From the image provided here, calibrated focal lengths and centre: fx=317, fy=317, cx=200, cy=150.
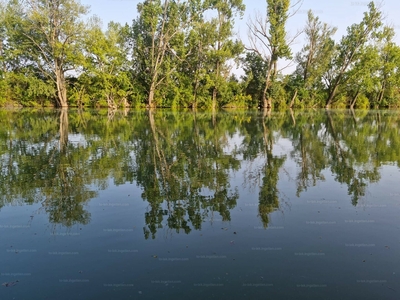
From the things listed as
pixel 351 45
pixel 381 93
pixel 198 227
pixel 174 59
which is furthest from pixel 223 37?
pixel 198 227

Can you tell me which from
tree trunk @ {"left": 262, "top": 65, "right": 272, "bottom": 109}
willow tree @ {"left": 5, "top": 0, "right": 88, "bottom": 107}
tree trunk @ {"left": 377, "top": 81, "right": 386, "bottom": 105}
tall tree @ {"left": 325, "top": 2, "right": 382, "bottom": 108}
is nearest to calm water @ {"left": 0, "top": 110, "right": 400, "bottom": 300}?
willow tree @ {"left": 5, "top": 0, "right": 88, "bottom": 107}

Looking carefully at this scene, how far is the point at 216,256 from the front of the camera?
482 centimetres

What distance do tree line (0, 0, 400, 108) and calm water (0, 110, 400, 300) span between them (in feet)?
A: 122

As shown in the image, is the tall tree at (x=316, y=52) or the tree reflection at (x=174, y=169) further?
the tall tree at (x=316, y=52)

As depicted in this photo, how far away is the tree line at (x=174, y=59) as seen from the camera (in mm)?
44469

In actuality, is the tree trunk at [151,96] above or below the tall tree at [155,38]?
below

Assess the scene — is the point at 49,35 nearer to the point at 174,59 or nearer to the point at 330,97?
the point at 174,59

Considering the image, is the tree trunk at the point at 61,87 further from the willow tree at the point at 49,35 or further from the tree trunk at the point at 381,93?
the tree trunk at the point at 381,93

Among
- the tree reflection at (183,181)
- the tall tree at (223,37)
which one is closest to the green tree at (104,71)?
the tall tree at (223,37)

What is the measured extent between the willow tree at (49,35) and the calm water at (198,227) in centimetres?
3625

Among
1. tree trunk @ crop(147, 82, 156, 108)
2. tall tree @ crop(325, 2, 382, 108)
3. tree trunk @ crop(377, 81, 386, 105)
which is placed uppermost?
tall tree @ crop(325, 2, 382, 108)

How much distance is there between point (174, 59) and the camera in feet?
167

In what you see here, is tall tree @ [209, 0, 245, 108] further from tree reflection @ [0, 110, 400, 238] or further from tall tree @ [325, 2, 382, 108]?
tree reflection @ [0, 110, 400, 238]

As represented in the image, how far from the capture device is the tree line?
4447 centimetres
